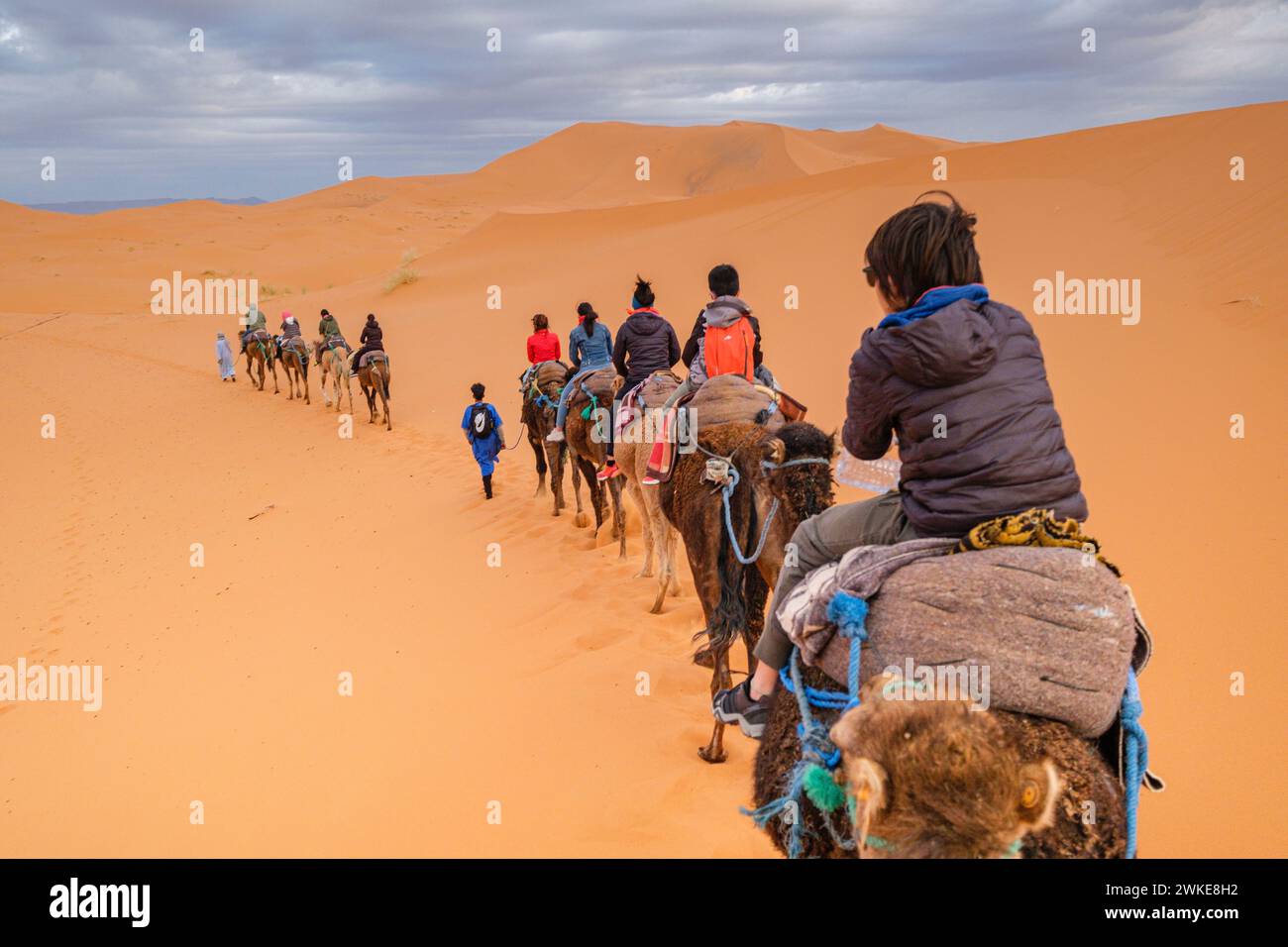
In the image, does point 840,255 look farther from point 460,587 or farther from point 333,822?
point 333,822

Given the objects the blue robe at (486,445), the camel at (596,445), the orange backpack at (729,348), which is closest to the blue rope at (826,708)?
the orange backpack at (729,348)

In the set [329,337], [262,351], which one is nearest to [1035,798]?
[329,337]

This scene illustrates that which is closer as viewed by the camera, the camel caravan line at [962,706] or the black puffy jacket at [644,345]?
the camel caravan line at [962,706]

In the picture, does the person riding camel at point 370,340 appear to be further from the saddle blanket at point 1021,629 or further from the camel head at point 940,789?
the camel head at point 940,789

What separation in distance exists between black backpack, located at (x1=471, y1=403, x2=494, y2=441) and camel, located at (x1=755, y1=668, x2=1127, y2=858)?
1008 cm

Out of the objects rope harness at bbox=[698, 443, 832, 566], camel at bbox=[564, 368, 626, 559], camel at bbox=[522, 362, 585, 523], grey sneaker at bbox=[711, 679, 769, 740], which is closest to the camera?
grey sneaker at bbox=[711, 679, 769, 740]

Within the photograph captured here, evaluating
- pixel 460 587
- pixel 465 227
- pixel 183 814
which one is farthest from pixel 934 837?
pixel 465 227

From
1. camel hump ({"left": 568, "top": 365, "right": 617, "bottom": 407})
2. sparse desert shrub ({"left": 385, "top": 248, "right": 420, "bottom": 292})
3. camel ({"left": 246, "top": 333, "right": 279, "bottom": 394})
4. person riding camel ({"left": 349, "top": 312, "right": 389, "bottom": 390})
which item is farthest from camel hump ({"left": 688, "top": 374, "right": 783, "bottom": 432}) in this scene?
sparse desert shrub ({"left": 385, "top": 248, "right": 420, "bottom": 292})

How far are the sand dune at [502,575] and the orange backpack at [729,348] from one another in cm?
245

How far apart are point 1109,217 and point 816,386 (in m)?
10.2

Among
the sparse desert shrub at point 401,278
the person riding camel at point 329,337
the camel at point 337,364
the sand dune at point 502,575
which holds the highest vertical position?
the sparse desert shrub at point 401,278

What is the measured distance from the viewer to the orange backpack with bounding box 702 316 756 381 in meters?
6.26

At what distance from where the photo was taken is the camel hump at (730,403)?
232 inches

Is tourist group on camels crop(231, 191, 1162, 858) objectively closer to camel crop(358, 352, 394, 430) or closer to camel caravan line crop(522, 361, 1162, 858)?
camel caravan line crop(522, 361, 1162, 858)
